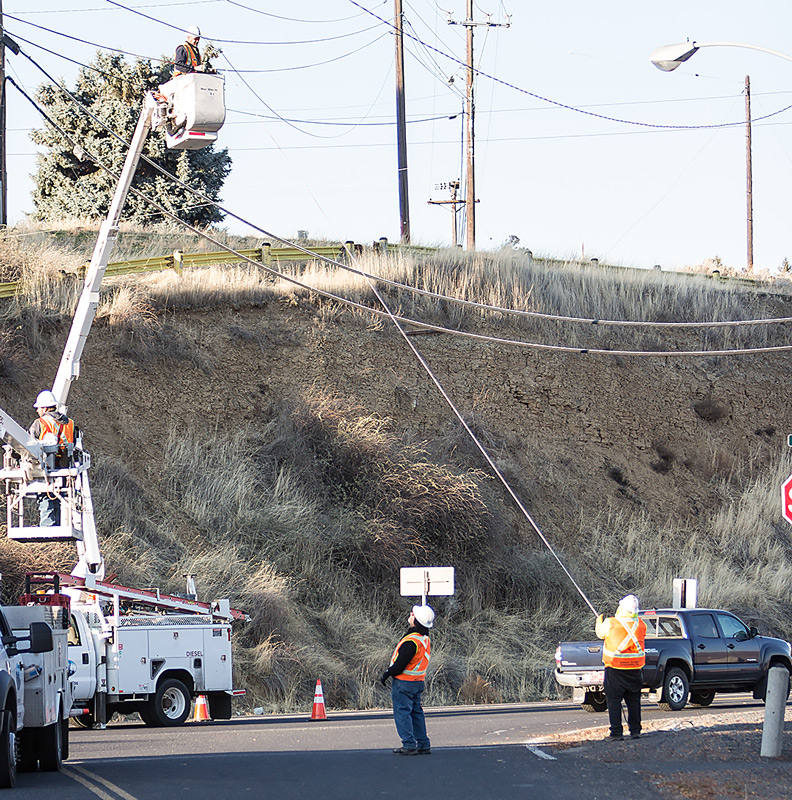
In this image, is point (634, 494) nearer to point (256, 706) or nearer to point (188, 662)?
point (256, 706)

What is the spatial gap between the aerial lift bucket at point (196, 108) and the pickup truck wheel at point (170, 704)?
26.9 ft

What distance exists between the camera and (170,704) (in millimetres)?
20406

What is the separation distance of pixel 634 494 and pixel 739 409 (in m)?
5.81

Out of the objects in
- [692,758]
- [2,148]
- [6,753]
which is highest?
[2,148]

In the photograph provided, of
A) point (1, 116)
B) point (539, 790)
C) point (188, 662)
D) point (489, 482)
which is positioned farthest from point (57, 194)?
point (539, 790)

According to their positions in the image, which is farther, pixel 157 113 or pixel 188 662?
pixel 188 662

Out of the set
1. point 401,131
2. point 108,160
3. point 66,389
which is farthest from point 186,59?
point 108,160

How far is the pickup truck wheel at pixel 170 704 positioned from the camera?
786 inches

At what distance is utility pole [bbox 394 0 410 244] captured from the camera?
41.6m

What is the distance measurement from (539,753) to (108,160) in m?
38.1

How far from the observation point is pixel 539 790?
455 inches

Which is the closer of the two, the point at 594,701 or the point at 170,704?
the point at 170,704

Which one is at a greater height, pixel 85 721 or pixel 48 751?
pixel 48 751

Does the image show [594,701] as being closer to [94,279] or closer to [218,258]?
[94,279]
